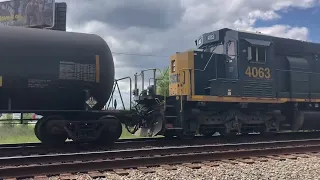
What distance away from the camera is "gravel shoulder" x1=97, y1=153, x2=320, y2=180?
21.2 feet

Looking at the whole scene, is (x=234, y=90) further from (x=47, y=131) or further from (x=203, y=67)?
(x=47, y=131)

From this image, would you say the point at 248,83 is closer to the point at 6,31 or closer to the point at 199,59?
the point at 199,59

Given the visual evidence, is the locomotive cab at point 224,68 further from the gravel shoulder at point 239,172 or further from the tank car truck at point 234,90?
the gravel shoulder at point 239,172

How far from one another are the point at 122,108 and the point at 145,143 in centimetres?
135

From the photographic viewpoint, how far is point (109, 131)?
9.93m

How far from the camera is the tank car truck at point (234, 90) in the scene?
477 inches

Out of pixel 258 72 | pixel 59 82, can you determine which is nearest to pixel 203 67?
pixel 258 72

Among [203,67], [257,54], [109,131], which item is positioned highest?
[257,54]

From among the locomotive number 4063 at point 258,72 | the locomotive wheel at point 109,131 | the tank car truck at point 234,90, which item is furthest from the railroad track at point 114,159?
the locomotive number 4063 at point 258,72

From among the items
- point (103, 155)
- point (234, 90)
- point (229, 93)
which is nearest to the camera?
point (103, 155)

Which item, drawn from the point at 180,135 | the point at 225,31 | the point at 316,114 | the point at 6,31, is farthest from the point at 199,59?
the point at 6,31

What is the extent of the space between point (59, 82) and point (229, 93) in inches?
242

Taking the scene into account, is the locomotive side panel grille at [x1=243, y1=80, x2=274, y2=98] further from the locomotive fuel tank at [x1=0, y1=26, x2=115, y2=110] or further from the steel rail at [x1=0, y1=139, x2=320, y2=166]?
the locomotive fuel tank at [x1=0, y1=26, x2=115, y2=110]

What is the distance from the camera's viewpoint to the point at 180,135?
40.0 feet
